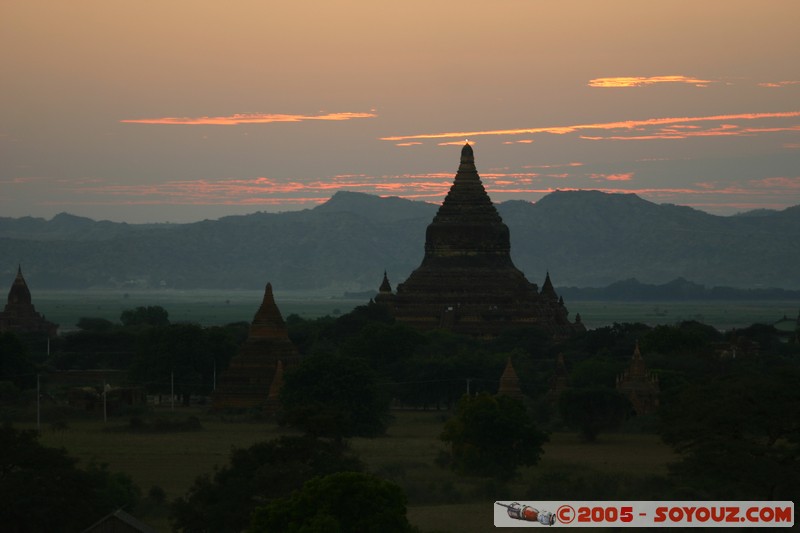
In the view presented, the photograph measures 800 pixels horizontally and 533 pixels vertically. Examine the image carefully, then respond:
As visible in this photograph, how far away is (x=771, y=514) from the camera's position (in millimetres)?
53250

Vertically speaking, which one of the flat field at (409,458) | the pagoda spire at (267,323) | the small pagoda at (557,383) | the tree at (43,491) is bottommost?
the flat field at (409,458)

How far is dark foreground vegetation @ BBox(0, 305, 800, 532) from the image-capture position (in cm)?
5306

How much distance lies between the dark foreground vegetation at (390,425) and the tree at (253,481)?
0.06 meters

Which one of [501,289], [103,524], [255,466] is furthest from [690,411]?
[501,289]

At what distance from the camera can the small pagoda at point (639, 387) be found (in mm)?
95125

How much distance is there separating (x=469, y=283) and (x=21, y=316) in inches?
1954

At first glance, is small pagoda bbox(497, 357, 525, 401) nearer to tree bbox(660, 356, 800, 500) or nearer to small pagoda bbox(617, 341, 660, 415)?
small pagoda bbox(617, 341, 660, 415)

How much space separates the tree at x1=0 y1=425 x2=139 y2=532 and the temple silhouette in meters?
78.3

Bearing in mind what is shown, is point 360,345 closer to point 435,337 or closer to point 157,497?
point 435,337

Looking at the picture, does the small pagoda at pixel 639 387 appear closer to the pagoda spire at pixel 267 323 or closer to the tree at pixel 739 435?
the pagoda spire at pixel 267 323

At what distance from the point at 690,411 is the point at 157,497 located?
50.3 feet

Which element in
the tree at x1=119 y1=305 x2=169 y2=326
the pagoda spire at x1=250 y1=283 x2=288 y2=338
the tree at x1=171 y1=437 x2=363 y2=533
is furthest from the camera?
the tree at x1=119 y1=305 x2=169 y2=326

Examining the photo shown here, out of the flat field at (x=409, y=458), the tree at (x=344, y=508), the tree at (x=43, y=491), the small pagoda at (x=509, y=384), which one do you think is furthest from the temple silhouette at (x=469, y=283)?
the tree at (x=344, y=508)

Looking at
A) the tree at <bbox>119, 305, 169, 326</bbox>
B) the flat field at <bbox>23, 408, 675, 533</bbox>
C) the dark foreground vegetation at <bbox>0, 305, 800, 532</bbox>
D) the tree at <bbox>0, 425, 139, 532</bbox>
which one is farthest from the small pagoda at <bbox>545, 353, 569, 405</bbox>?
the tree at <bbox>119, 305, 169, 326</bbox>
